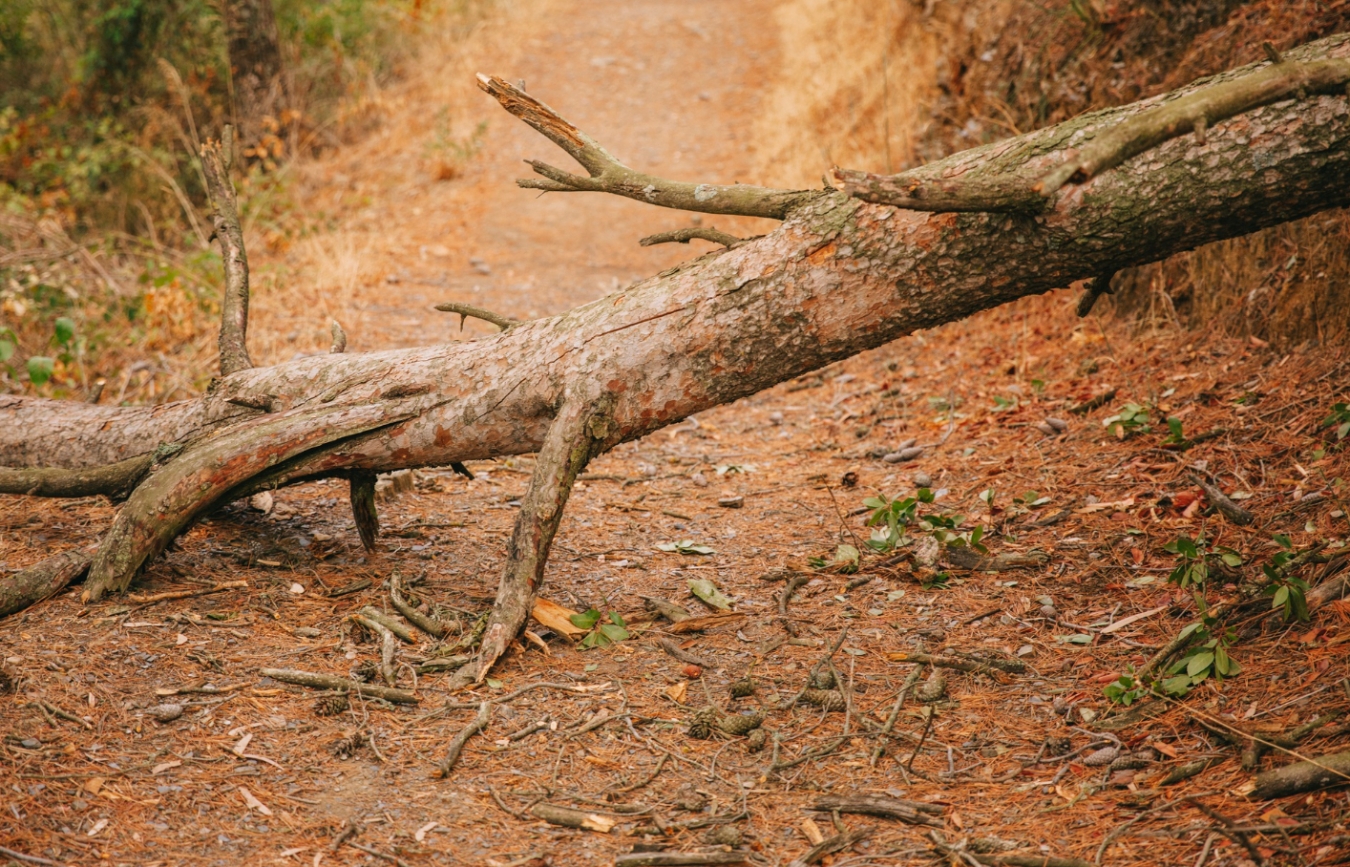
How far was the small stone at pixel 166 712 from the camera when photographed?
8.59 feet

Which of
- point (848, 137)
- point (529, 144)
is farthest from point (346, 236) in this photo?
point (848, 137)

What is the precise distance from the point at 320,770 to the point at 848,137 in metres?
6.82

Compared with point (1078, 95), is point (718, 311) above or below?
below

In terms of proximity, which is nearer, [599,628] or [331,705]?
[331,705]

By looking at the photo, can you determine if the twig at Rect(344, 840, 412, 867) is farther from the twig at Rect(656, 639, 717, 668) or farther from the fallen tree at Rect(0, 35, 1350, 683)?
the twig at Rect(656, 639, 717, 668)

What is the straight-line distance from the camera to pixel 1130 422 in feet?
13.5

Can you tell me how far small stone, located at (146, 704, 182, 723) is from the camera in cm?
262

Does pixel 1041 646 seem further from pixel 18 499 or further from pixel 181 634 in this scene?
pixel 18 499

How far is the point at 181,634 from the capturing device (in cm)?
302

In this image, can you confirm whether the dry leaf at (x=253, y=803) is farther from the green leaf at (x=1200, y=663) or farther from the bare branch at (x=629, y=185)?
the green leaf at (x=1200, y=663)

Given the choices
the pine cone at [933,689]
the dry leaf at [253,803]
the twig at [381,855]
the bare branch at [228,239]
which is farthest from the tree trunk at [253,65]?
the pine cone at [933,689]

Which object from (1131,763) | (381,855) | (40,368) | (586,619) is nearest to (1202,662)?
(1131,763)

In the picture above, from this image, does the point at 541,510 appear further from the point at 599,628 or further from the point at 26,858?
the point at 26,858

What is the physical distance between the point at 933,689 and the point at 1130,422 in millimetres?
1945
